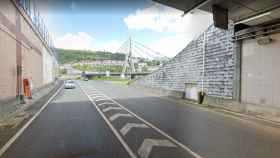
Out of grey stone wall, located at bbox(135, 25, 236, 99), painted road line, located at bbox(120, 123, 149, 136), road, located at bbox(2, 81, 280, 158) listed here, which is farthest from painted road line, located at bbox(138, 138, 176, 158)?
grey stone wall, located at bbox(135, 25, 236, 99)

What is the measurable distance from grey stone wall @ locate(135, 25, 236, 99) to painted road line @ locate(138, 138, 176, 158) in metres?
8.70

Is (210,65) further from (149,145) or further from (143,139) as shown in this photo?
(149,145)

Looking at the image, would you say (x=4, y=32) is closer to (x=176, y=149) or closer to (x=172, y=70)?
(x=176, y=149)

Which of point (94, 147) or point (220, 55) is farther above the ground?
point (220, 55)

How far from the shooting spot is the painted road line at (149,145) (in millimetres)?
5145

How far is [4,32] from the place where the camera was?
11.2 m

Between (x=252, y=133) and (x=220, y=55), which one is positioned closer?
(x=252, y=133)

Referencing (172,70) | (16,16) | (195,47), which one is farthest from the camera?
(172,70)

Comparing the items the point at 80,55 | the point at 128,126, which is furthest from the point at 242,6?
the point at 80,55

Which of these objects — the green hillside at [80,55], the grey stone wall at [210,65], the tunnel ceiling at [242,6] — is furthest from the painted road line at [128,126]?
the green hillside at [80,55]

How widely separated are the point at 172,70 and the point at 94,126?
1509cm

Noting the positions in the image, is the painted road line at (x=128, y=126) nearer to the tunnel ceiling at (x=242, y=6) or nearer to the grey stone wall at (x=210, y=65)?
the tunnel ceiling at (x=242, y=6)

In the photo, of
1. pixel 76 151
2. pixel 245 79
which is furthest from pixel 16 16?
pixel 245 79

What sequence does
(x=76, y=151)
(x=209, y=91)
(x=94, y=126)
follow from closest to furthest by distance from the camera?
(x=76, y=151), (x=94, y=126), (x=209, y=91)
